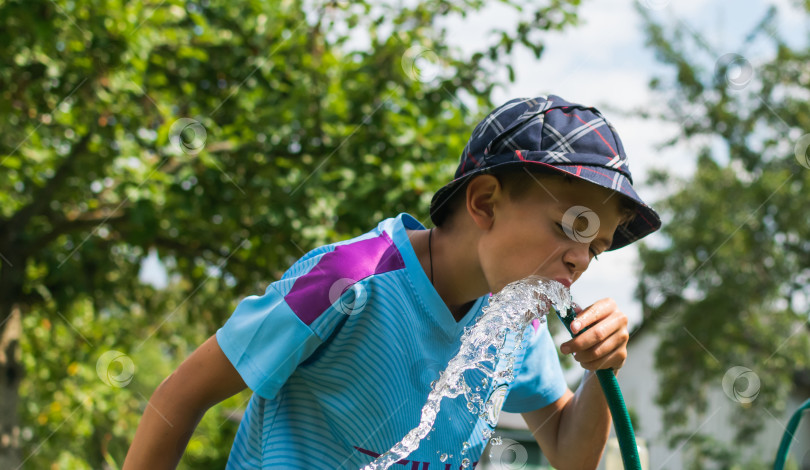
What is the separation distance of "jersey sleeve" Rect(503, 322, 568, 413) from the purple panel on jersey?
379mm

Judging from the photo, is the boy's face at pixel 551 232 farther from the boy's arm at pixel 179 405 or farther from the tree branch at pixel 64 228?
the tree branch at pixel 64 228

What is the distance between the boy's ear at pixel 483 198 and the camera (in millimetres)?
1280

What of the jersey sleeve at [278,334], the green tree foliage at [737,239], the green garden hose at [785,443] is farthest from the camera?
the green tree foliage at [737,239]

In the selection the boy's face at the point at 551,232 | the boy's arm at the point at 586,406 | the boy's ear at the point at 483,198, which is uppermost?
the boy's ear at the point at 483,198

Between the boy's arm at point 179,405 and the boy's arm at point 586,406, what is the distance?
1.70ft

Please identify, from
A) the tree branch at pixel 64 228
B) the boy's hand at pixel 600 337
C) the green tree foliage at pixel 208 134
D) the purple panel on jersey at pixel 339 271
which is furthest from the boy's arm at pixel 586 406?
the tree branch at pixel 64 228

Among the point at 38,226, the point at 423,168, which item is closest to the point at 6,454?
the point at 38,226

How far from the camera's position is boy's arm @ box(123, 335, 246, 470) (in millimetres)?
1183

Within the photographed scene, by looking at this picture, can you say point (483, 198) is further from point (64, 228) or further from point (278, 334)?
point (64, 228)

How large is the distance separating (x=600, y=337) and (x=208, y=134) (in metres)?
3.01

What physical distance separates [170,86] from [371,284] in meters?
3.31

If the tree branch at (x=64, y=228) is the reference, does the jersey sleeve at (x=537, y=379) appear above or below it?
below

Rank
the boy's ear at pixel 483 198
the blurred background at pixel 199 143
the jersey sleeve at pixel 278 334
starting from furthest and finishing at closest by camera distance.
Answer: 1. the blurred background at pixel 199 143
2. the boy's ear at pixel 483 198
3. the jersey sleeve at pixel 278 334

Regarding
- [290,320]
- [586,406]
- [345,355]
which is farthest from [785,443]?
[290,320]
